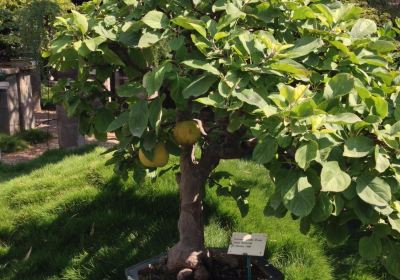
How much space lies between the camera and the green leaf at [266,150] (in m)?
1.41

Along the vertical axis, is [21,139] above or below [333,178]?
below

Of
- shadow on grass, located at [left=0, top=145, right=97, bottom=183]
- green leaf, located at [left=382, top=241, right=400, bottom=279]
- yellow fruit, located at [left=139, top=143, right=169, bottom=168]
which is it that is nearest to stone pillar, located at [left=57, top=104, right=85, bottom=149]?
shadow on grass, located at [left=0, top=145, right=97, bottom=183]

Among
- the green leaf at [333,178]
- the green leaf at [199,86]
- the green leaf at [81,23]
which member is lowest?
the green leaf at [333,178]

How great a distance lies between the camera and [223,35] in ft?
5.11

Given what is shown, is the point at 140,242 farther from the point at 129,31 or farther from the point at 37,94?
the point at 37,94

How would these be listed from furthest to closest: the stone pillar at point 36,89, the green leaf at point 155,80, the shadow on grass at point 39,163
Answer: the stone pillar at point 36,89 → the shadow on grass at point 39,163 → the green leaf at point 155,80

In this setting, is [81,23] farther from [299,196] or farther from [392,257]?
[392,257]

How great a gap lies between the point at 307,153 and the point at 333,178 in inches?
3.7

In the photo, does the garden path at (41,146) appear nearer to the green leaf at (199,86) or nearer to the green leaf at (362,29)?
the green leaf at (362,29)

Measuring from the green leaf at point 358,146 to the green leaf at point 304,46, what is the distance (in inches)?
13.1

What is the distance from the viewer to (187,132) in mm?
1958

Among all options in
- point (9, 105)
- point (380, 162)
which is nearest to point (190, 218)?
point (380, 162)

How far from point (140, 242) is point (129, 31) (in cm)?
198

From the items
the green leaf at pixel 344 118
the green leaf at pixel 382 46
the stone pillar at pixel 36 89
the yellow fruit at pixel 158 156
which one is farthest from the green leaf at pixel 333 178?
the stone pillar at pixel 36 89
